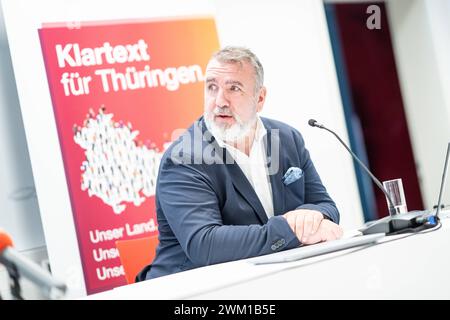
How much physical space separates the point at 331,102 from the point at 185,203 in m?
Answer: 3.00

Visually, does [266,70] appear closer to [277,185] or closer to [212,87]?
[212,87]

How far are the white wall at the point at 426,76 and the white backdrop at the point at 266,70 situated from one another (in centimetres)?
77

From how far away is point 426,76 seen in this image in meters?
5.06

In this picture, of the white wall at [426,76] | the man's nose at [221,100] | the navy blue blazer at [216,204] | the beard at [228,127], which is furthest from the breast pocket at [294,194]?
the white wall at [426,76]

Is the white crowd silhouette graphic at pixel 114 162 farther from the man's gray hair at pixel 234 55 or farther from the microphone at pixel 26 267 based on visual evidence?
the microphone at pixel 26 267

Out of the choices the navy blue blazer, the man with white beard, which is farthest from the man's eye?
Answer: the navy blue blazer

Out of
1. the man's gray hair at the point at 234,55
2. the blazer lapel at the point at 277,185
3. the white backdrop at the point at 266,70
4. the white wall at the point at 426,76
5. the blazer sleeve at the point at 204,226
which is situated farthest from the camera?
the white wall at the point at 426,76

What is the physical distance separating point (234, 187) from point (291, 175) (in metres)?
0.25

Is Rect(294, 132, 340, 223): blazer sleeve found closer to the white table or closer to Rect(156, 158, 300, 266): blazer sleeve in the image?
Rect(156, 158, 300, 266): blazer sleeve

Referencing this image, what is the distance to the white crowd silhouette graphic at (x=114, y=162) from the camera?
11.7ft

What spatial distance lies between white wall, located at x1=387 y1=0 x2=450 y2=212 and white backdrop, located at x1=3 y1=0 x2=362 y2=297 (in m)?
0.77
